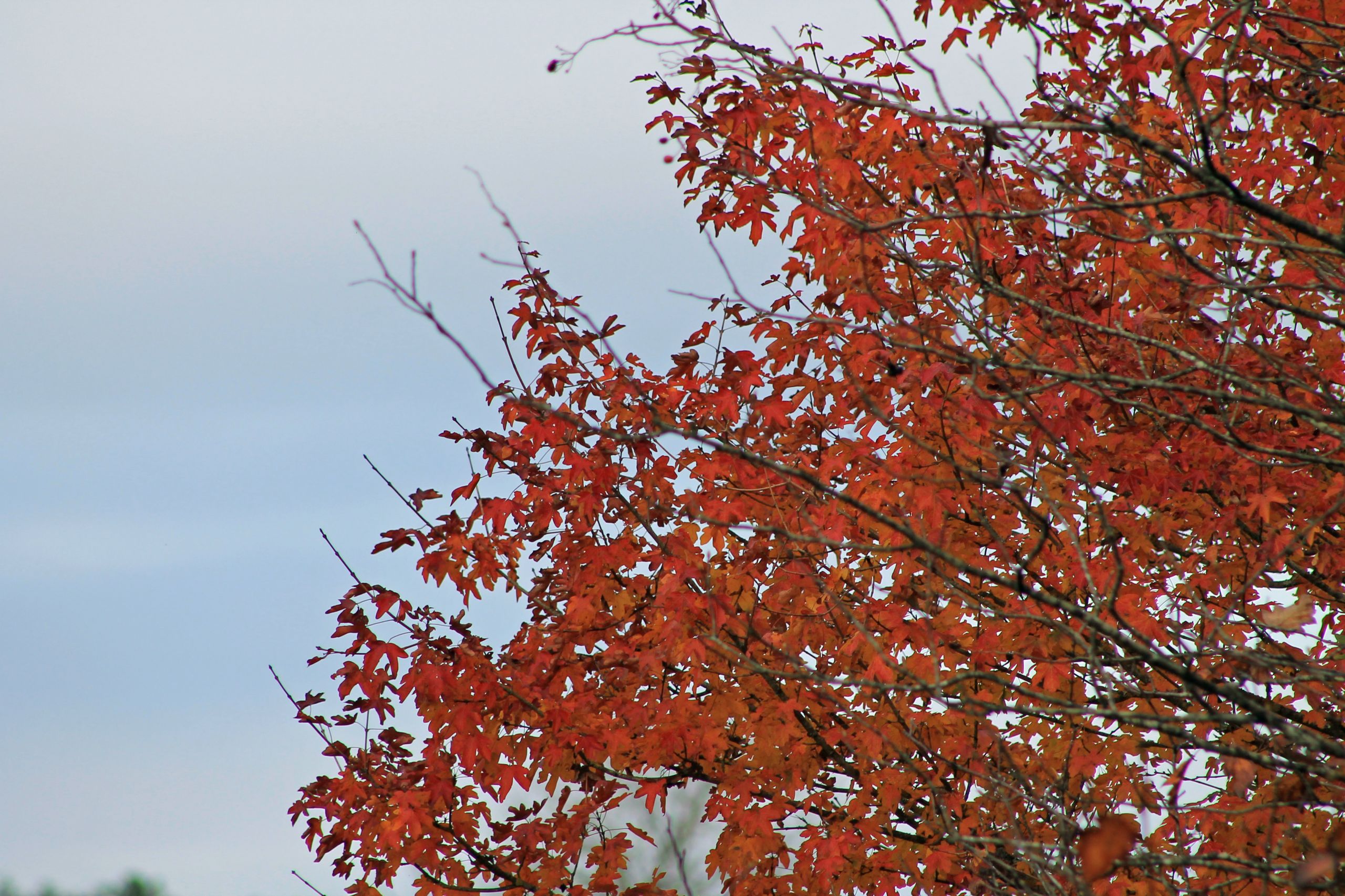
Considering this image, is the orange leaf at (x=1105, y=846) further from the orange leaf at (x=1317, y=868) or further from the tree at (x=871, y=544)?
the tree at (x=871, y=544)

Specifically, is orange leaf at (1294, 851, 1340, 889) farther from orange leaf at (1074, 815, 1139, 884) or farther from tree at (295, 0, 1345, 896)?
tree at (295, 0, 1345, 896)

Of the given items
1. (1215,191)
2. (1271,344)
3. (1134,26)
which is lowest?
(1215,191)

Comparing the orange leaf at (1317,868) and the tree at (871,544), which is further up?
the tree at (871,544)

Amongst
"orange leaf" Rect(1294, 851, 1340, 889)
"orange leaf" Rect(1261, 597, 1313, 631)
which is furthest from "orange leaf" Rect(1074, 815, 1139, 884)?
"orange leaf" Rect(1261, 597, 1313, 631)

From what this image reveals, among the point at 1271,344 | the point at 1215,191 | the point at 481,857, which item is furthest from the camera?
the point at 1271,344

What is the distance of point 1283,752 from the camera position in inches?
148

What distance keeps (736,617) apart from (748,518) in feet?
2.11

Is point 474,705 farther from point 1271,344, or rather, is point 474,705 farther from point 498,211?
point 1271,344

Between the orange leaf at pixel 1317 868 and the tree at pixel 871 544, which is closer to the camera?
the orange leaf at pixel 1317 868

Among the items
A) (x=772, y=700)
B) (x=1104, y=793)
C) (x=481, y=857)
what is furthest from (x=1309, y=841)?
(x=481, y=857)

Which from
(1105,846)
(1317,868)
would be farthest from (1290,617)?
(1105,846)

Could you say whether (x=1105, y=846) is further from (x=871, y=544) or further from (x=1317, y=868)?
(x=871, y=544)

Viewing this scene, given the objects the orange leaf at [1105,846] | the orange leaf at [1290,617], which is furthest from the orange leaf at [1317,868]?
the orange leaf at [1290,617]

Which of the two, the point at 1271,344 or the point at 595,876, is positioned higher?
Answer: the point at 1271,344
